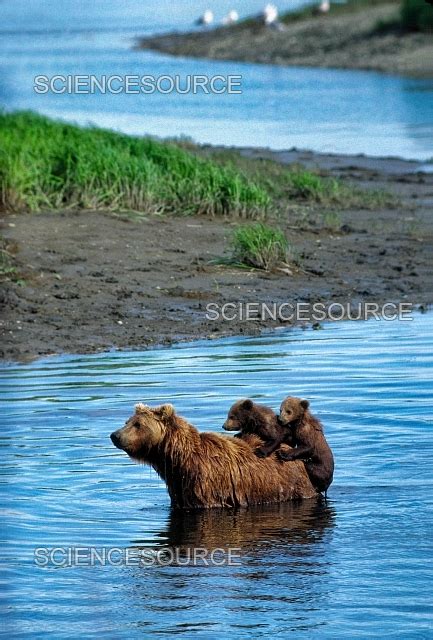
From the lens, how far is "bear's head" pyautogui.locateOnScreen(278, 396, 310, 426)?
321 inches

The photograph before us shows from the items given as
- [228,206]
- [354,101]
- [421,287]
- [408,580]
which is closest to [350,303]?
[421,287]

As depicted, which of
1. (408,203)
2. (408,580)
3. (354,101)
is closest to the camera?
(408,580)

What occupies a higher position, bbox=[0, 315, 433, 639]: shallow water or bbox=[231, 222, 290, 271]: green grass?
bbox=[231, 222, 290, 271]: green grass

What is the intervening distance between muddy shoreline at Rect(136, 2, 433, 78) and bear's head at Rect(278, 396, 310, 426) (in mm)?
36367

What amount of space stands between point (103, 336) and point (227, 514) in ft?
15.4

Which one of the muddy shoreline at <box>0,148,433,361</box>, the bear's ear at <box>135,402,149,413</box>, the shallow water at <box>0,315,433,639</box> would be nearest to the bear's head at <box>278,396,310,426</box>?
the shallow water at <box>0,315,433,639</box>

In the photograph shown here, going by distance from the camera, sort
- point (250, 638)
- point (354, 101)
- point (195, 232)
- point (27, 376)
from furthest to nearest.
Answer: point (354, 101) < point (195, 232) < point (27, 376) < point (250, 638)

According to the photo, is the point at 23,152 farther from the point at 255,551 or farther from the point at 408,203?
the point at 255,551

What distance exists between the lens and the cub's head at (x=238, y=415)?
8.27 meters

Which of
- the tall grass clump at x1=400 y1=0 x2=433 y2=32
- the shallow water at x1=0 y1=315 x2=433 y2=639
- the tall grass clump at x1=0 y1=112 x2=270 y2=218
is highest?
the tall grass clump at x1=400 y1=0 x2=433 y2=32

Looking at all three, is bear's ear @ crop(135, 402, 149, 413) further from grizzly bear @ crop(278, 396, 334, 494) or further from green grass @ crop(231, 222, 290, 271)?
green grass @ crop(231, 222, 290, 271)

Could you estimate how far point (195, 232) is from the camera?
16.4 meters

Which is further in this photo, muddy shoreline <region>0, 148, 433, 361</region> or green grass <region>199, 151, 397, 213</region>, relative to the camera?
green grass <region>199, 151, 397, 213</region>

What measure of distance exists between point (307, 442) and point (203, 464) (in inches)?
24.1
